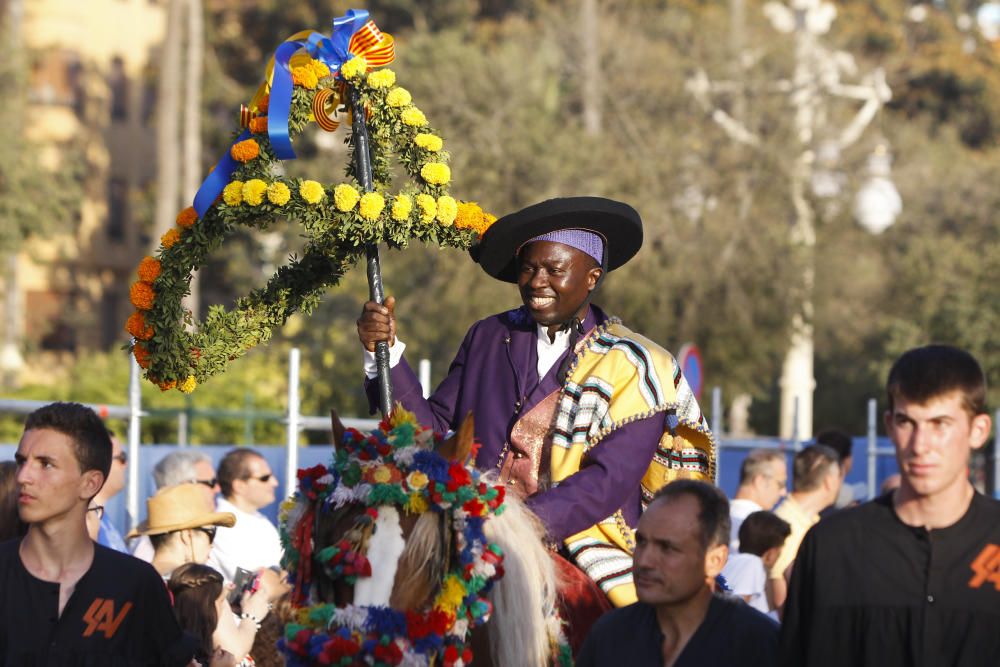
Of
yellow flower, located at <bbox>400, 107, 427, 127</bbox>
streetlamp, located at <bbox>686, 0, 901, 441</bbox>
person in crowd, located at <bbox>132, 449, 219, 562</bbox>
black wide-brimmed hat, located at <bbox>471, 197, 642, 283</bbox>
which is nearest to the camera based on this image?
black wide-brimmed hat, located at <bbox>471, 197, 642, 283</bbox>

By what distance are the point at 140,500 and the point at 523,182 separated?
55.6ft

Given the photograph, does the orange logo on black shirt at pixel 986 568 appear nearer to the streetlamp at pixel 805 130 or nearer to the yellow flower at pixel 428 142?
the yellow flower at pixel 428 142

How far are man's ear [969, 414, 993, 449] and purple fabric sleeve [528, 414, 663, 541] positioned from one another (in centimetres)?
164

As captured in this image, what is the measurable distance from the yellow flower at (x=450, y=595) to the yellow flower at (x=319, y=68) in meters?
2.29

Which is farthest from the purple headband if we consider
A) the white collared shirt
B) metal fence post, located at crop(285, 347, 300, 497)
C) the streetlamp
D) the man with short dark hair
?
the streetlamp

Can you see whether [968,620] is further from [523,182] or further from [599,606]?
[523,182]

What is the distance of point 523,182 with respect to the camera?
2708cm

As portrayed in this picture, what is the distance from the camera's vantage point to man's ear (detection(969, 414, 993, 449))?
4.09 m

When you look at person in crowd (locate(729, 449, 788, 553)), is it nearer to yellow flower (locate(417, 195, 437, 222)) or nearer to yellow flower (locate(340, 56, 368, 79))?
yellow flower (locate(417, 195, 437, 222))

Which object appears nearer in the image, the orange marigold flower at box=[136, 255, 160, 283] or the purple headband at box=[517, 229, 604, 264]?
the orange marigold flower at box=[136, 255, 160, 283]

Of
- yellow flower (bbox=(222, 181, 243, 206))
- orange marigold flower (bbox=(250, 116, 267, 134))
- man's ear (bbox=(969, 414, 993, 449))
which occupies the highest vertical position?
orange marigold flower (bbox=(250, 116, 267, 134))

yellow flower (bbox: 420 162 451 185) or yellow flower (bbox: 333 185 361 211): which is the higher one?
yellow flower (bbox: 420 162 451 185)

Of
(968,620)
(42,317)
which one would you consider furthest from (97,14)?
(968,620)

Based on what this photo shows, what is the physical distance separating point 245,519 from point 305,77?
378 centimetres
